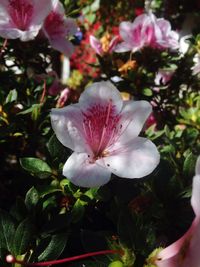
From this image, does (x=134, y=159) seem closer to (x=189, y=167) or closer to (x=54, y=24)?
(x=189, y=167)

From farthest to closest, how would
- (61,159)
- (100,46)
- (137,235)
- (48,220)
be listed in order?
(100,46) < (61,159) < (48,220) < (137,235)

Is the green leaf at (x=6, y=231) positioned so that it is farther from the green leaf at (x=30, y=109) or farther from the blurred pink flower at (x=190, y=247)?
the green leaf at (x=30, y=109)

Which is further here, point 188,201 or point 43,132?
point 43,132

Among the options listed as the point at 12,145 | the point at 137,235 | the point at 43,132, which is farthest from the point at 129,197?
the point at 12,145

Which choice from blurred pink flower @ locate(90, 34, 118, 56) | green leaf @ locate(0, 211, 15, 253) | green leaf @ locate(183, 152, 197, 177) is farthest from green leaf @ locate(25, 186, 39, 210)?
blurred pink flower @ locate(90, 34, 118, 56)

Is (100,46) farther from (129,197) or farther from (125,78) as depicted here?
(129,197)

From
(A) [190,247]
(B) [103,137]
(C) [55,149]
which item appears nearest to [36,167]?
(C) [55,149]
